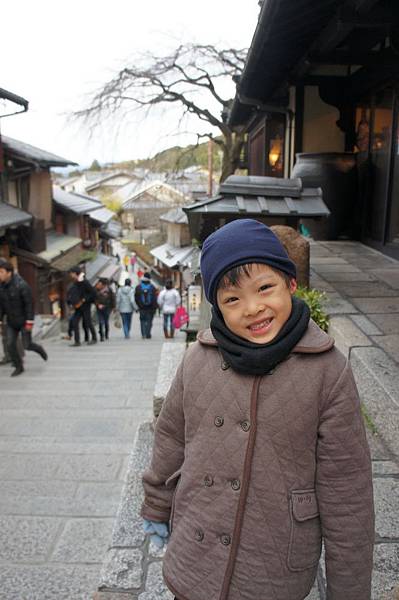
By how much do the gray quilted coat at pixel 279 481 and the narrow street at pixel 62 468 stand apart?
6.24 ft

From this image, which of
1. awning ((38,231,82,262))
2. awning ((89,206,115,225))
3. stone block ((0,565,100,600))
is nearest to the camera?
stone block ((0,565,100,600))

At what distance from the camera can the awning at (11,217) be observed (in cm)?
1372

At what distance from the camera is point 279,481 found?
4.67ft

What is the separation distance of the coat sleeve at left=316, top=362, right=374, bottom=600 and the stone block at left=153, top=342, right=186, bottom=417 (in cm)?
220

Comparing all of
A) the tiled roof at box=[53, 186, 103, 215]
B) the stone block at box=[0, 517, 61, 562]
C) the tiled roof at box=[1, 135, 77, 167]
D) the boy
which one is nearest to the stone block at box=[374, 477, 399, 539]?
the boy

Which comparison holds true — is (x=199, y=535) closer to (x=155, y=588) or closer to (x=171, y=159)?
(x=155, y=588)

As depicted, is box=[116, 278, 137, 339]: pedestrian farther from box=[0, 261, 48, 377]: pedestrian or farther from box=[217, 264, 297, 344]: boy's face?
box=[217, 264, 297, 344]: boy's face

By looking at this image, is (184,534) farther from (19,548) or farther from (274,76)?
(274,76)

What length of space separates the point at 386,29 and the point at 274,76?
2558mm

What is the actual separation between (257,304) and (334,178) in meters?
6.41

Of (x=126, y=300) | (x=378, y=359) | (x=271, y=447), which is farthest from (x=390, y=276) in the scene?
(x=126, y=300)

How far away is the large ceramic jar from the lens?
285 inches

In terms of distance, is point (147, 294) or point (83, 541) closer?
point (83, 541)

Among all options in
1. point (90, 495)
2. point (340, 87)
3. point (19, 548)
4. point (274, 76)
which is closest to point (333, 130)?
point (340, 87)
